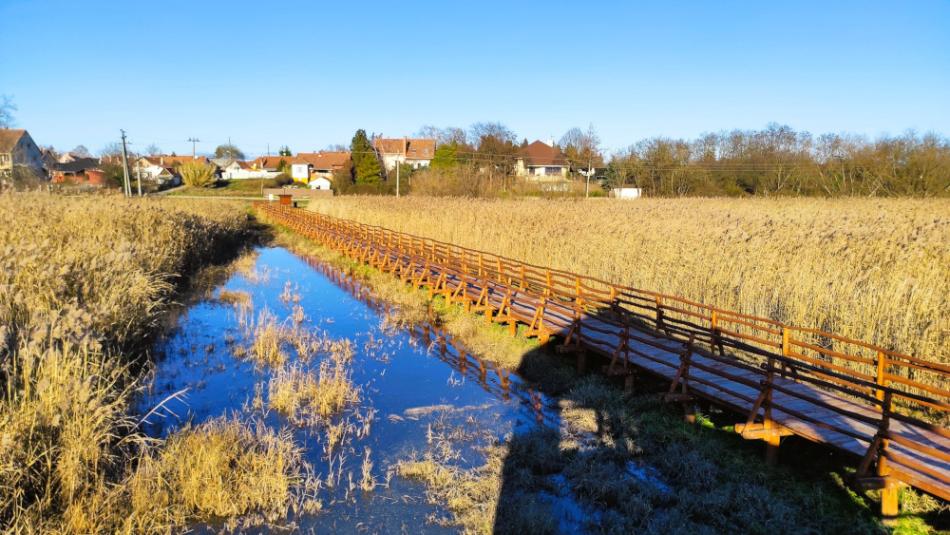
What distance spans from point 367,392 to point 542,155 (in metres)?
76.8

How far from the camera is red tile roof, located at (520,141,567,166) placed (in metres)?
77.7

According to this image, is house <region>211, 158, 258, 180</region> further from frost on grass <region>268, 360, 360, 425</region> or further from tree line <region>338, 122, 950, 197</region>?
frost on grass <region>268, 360, 360, 425</region>

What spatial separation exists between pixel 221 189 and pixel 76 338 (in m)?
73.7

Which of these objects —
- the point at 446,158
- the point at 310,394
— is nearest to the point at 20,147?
the point at 446,158

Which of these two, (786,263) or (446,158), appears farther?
(446,158)

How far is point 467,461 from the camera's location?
20.7 feet

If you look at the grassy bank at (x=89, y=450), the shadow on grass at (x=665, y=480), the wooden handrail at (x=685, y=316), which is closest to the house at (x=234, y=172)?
the wooden handrail at (x=685, y=316)

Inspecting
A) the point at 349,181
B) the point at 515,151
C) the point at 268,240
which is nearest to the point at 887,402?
the point at 268,240

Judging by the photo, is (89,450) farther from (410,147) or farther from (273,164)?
(273,164)

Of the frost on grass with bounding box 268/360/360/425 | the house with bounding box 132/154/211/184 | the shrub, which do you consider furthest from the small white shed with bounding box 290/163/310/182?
the frost on grass with bounding box 268/360/360/425

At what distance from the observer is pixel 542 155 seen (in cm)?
8238

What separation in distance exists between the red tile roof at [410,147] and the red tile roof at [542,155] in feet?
56.2

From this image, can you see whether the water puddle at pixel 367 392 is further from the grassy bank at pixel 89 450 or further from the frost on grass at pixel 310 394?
the grassy bank at pixel 89 450

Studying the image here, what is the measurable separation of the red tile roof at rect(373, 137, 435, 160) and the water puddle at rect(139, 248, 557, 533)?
7897 cm
